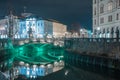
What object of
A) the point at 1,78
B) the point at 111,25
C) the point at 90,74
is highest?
the point at 111,25

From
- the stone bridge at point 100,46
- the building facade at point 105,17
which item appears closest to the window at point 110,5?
the building facade at point 105,17

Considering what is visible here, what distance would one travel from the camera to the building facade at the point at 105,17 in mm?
80875

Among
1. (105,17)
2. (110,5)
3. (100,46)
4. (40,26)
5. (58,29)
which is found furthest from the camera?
(58,29)

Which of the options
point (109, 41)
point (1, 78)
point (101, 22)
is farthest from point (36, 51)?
point (1, 78)

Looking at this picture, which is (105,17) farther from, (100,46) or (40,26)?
(40,26)

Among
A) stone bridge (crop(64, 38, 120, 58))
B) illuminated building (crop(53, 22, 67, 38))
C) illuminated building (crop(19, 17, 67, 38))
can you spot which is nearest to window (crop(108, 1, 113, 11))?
stone bridge (crop(64, 38, 120, 58))

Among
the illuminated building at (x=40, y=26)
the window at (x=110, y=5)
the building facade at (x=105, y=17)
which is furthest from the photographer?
the illuminated building at (x=40, y=26)

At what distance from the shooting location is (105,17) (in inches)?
3573

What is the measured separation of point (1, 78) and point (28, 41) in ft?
269

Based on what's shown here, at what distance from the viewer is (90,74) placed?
46062mm

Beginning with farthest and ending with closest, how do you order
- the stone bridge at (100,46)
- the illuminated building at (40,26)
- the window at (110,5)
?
the illuminated building at (40,26) < the window at (110,5) < the stone bridge at (100,46)

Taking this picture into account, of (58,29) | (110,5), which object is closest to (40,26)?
(58,29)

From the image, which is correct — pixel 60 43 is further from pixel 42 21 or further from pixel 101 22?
pixel 42 21

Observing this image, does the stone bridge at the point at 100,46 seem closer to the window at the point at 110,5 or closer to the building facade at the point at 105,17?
the building facade at the point at 105,17
